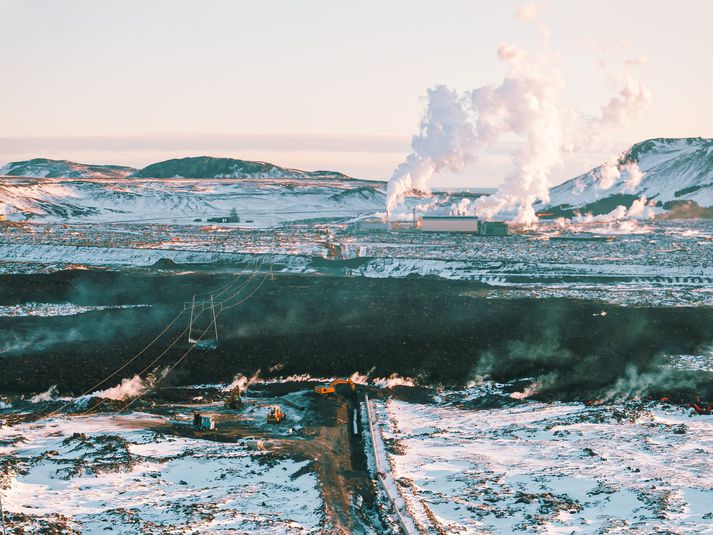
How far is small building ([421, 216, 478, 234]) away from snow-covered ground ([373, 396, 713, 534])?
10176 centimetres

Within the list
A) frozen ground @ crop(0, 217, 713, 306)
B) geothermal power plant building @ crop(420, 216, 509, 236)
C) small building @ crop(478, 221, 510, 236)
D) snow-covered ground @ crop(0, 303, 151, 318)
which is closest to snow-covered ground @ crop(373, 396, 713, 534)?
frozen ground @ crop(0, 217, 713, 306)

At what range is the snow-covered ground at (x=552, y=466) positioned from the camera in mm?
33844

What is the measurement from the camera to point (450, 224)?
153 metres

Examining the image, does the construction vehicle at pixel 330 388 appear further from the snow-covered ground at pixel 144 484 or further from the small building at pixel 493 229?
the small building at pixel 493 229

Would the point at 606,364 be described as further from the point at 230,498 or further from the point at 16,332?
the point at 16,332

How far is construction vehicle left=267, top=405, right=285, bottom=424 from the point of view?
46844mm

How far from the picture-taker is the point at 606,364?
187ft

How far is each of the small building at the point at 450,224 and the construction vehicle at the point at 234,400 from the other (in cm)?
10278

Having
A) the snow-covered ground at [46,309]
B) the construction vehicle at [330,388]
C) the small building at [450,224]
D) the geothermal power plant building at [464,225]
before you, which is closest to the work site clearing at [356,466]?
the construction vehicle at [330,388]

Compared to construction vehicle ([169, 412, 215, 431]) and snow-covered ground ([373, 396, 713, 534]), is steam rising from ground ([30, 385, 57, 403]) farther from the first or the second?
snow-covered ground ([373, 396, 713, 534])

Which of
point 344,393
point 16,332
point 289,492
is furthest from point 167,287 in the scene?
point 289,492

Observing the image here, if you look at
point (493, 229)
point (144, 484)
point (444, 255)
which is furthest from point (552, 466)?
point (493, 229)

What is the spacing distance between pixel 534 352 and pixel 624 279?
39.2m

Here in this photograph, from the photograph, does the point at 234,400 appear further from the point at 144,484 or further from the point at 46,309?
the point at 46,309
